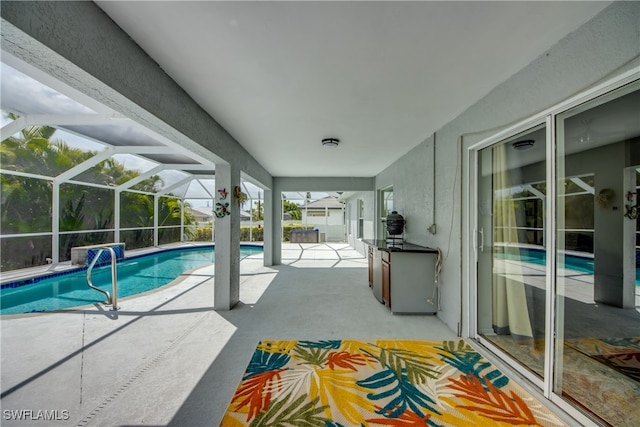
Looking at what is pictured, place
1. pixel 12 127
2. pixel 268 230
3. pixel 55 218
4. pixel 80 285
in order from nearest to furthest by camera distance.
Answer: pixel 12 127, pixel 80 285, pixel 55 218, pixel 268 230

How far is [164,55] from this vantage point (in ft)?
6.30

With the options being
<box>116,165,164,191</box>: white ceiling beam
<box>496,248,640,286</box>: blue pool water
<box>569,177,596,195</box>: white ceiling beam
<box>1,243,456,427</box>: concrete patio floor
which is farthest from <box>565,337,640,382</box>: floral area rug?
<box>116,165,164,191</box>: white ceiling beam

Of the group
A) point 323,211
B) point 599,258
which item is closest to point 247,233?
point 323,211

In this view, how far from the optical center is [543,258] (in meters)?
2.01

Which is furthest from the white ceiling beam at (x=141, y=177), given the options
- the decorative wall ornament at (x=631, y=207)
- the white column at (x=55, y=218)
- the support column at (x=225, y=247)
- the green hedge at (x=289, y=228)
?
the decorative wall ornament at (x=631, y=207)

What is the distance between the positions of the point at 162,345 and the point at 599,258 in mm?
5574

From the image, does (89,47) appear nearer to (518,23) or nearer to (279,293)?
(518,23)

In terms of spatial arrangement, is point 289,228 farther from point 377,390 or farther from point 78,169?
point 377,390

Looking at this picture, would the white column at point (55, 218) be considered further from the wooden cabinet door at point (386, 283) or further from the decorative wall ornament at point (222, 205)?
the wooden cabinet door at point (386, 283)

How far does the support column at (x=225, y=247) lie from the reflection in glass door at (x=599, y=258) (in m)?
3.78

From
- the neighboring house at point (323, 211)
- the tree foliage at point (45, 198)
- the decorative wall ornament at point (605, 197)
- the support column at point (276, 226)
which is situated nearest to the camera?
the decorative wall ornament at point (605, 197)

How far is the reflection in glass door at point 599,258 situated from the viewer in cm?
184

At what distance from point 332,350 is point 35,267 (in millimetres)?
8485

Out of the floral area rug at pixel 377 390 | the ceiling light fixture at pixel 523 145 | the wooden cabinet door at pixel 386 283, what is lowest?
the floral area rug at pixel 377 390
